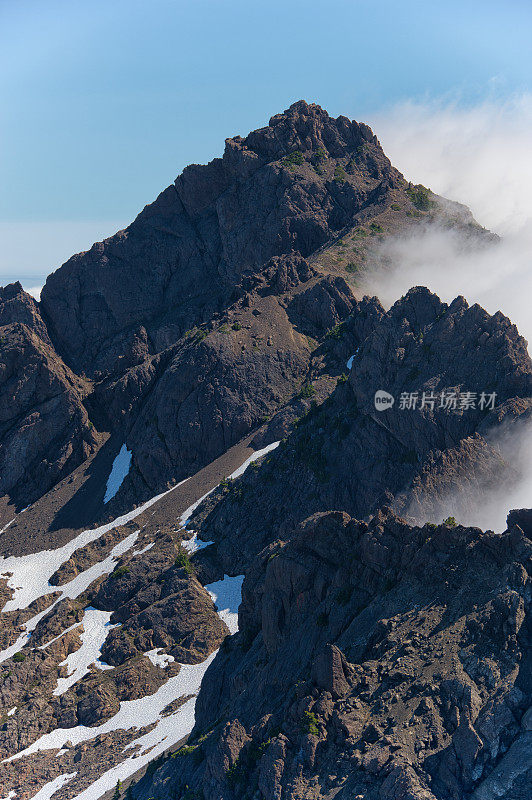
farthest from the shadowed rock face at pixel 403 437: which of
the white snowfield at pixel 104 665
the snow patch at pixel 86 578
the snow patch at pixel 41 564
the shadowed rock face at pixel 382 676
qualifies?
the shadowed rock face at pixel 382 676

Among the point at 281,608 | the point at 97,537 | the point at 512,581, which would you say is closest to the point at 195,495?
the point at 97,537

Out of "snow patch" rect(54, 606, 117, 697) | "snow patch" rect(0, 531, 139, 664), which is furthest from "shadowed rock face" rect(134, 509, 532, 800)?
"snow patch" rect(0, 531, 139, 664)

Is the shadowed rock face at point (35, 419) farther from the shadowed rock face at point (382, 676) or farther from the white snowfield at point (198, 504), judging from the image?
the shadowed rock face at point (382, 676)

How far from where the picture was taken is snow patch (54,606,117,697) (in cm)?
11919

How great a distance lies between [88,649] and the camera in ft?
407

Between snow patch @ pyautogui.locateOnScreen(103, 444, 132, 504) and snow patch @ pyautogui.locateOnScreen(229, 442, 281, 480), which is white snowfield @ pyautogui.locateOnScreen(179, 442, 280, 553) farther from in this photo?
snow patch @ pyautogui.locateOnScreen(103, 444, 132, 504)

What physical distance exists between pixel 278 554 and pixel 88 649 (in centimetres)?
5172

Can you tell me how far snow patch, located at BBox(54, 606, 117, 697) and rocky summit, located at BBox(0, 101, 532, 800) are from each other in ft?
1.19

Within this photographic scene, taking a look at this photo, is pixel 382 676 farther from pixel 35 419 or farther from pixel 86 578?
pixel 35 419

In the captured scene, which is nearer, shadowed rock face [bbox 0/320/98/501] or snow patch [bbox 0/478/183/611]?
snow patch [bbox 0/478/183/611]

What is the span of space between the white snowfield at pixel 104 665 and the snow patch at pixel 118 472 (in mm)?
7995

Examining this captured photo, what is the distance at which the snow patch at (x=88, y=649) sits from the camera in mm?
119188

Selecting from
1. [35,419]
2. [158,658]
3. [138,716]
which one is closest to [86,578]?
[158,658]

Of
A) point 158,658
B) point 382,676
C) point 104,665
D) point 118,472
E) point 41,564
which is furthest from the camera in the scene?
point 118,472
